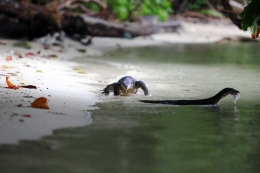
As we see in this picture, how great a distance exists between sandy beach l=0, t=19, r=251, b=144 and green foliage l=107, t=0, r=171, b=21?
385 centimetres

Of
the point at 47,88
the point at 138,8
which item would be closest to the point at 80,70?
the point at 47,88

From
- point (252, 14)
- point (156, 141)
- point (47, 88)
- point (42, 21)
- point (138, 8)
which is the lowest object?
point (156, 141)

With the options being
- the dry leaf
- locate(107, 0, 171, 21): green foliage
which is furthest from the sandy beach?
locate(107, 0, 171, 21): green foliage

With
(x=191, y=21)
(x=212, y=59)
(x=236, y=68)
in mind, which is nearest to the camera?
(x=236, y=68)

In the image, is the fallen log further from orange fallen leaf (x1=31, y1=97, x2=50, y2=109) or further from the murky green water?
orange fallen leaf (x1=31, y1=97, x2=50, y2=109)

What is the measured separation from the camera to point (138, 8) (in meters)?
21.8

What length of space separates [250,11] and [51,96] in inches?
111

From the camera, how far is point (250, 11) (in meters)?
7.05

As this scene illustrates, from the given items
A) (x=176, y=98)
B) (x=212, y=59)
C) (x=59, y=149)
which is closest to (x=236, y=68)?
(x=212, y=59)

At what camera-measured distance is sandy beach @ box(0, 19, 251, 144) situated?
5280mm

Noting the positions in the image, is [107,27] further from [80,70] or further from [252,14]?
[252,14]

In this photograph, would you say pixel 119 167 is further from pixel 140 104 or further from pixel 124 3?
pixel 124 3

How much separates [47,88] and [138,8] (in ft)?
47.9

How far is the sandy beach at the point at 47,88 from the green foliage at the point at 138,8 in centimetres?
385
